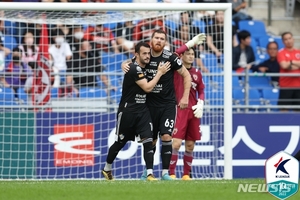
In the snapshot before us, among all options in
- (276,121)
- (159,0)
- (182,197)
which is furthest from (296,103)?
(182,197)

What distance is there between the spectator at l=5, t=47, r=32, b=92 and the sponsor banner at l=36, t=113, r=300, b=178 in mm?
732

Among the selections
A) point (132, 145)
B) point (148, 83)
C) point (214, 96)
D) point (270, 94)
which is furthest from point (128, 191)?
point (270, 94)

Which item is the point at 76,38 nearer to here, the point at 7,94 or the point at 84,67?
the point at 84,67

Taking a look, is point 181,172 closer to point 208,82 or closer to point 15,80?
point 208,82

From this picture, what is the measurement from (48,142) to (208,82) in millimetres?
3288

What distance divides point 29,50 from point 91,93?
143cm

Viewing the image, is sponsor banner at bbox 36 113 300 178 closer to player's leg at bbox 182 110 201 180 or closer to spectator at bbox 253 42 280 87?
spectator at bbox 253 42 280 87

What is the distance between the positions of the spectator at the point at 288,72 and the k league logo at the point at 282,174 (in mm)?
9218

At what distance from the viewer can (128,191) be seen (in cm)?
1052

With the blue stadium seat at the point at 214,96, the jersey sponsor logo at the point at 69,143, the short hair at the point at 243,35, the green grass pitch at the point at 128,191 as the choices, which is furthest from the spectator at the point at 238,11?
the green grass pitch at the point at 128,191

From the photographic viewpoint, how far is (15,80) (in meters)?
16.5

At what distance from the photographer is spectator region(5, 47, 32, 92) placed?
16406mm

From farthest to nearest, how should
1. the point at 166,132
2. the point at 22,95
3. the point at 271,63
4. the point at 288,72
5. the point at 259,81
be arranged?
the point at 271,63 < the point at 259,81 < the point at 288,72 < the point at 22,95 < the point at 166,132

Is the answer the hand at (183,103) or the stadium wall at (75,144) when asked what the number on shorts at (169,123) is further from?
the stadium wall at (75,144)
